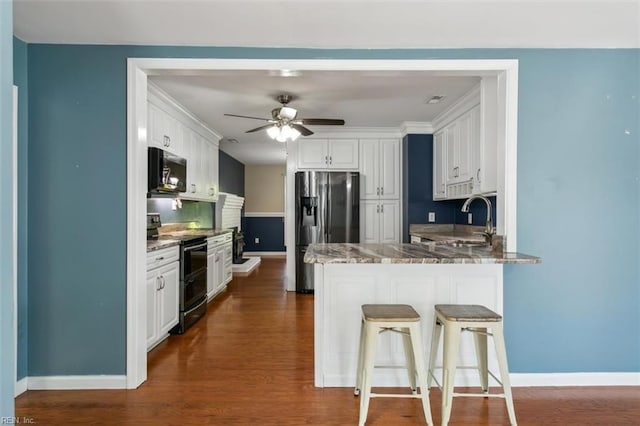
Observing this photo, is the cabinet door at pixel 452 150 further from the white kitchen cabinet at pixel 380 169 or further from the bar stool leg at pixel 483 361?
the bar stool leg at pixel 483 361

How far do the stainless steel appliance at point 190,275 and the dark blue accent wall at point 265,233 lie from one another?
5.20 meters

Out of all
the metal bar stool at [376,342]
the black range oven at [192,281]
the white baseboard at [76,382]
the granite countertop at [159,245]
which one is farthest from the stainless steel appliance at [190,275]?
the metal bar stool at [376,342]

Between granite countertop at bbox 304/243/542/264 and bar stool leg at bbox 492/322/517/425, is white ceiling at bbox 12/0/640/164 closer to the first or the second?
granite countertop at bbox 304/243/542/264

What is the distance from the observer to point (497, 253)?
2.30 m

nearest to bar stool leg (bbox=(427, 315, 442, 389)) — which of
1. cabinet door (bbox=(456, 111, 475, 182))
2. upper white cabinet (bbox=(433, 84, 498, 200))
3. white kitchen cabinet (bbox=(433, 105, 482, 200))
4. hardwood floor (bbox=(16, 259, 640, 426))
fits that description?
hardwood floor (bbox=(16, 259, 640, 426))

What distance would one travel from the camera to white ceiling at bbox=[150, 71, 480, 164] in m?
3.05

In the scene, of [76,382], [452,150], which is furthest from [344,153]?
[76,382]

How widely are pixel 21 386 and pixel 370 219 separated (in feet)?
13.2

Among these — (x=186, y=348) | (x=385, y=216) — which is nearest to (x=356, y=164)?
(x=385, y=216)

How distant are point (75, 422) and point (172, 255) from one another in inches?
57.3

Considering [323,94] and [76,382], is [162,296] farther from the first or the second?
[323,94]

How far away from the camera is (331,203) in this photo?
4902mm

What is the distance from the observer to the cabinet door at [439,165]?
173 inches

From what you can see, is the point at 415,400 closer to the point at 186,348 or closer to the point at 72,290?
the point at 186,348
